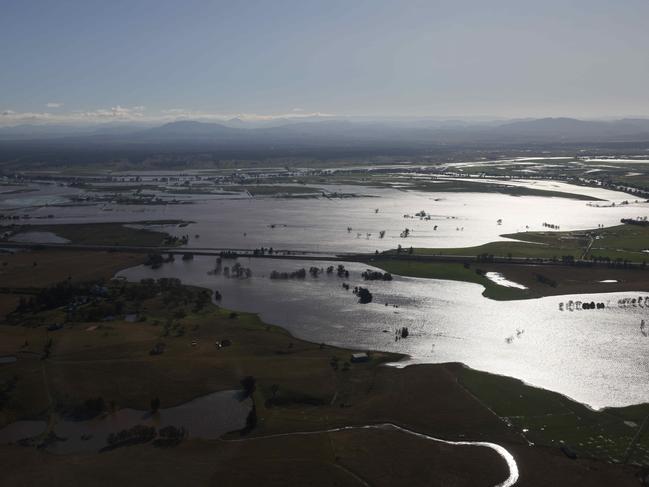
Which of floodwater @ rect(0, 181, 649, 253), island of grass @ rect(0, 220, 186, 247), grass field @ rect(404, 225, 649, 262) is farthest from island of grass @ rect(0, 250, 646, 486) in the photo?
grass field @ rect(404, 225, 649, 262)

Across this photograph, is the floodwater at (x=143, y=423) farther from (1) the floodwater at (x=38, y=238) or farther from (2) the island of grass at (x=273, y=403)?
(1) the floodwater at (x=38, y=238)

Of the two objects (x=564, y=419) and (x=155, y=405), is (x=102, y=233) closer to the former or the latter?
(x=155, y=405)

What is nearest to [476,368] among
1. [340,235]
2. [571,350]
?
[571,350]

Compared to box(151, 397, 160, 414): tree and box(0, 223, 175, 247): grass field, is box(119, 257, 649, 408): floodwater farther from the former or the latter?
box(0, 223, 175, 247): grass field

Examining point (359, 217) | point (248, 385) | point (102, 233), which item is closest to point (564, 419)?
point (248, 385)

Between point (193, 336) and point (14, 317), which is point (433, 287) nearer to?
point (193, 336)

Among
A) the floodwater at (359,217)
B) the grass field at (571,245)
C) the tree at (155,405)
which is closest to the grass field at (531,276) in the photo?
the grass field at (571,245)
